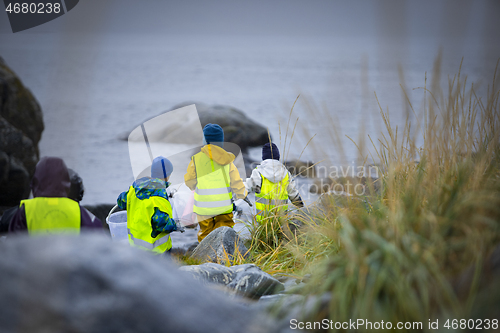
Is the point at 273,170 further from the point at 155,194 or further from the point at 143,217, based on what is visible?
the point at 143,217

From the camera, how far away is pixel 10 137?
7727mm

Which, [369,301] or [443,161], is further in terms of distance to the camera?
[443,161]

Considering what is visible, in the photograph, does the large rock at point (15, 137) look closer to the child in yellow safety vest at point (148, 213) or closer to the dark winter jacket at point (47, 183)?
the child in yellow safety vest at point (148, 213)

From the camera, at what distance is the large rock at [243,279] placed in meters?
2.78

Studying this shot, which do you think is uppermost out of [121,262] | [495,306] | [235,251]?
[121,262]

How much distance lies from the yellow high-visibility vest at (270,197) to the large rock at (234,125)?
9.11m

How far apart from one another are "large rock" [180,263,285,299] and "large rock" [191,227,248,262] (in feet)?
2.53

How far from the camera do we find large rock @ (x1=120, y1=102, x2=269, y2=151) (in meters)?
13.6

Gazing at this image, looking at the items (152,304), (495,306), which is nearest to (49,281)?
(152,304)

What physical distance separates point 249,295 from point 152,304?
1360 millimetres

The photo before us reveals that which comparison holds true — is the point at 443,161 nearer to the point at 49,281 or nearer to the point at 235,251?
the point at 235,251

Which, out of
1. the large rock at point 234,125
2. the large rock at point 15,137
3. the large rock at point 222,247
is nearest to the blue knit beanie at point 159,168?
the large rock at point 222,247

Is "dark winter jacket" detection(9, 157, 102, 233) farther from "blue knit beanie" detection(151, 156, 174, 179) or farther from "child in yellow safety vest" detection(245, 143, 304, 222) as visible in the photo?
"child in yellow safety vest" detection(245, 143, 304, 222)

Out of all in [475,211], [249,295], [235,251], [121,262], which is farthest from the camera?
[235,251]
